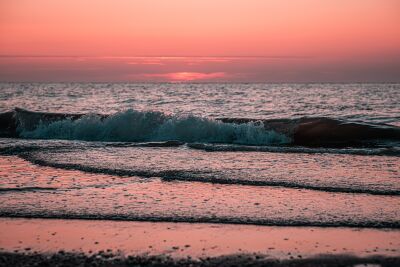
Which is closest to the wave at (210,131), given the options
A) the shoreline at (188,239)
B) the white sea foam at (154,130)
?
the white sea foam at (154,130)

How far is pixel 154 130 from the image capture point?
2108 centimetres

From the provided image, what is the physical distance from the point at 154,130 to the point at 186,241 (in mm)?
15261

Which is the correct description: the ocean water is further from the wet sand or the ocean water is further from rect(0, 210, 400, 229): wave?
the wet sand

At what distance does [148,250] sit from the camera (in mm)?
5633

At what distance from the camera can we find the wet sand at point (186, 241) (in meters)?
5.48

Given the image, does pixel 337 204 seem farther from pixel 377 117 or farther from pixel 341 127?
pixel 377 117

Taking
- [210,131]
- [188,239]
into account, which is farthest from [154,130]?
[188,239]

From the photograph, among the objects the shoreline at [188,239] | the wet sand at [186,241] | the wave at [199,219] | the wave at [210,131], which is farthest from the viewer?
the wave at [210,131]

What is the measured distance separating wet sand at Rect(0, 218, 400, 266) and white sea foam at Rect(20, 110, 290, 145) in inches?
505

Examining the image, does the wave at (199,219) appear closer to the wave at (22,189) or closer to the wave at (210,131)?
the wave at (22,189)

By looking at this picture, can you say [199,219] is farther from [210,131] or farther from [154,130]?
[154,130]

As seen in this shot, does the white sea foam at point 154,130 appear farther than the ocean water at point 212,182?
Yes

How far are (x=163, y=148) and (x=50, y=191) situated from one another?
6.98m

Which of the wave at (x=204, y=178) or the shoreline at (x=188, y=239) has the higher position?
the shoreline at (x=188, y=239)
